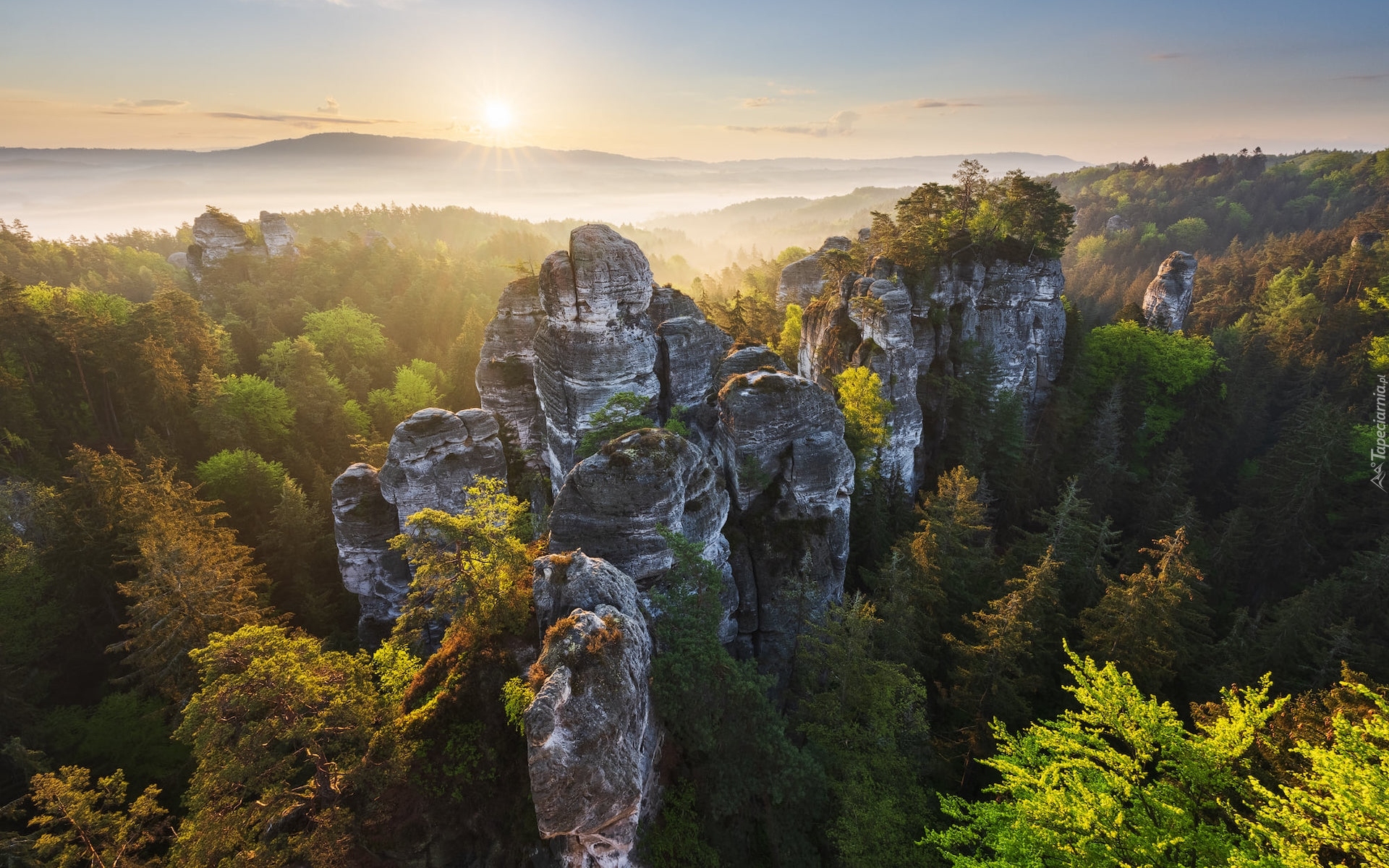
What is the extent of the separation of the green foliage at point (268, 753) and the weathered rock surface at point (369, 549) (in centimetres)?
1644

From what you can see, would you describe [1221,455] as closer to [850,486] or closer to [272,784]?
[850,486]

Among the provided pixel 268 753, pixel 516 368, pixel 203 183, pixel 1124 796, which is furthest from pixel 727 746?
pixel 203 183

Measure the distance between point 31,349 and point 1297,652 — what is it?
6882 cm

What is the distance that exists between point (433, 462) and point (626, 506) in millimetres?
14603

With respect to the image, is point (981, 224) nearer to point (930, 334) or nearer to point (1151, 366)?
point (930, 334)

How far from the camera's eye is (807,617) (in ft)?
79.8

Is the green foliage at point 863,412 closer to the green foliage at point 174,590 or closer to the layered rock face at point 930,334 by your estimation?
the layered rock face at point 930,334

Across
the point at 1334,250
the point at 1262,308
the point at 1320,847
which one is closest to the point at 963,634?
the point at 1320,847

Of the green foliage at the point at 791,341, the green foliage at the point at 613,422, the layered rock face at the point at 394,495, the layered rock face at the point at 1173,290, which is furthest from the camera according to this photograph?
the layered rock face at the point at 1173,290

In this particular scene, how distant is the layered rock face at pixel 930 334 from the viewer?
36.2 metres

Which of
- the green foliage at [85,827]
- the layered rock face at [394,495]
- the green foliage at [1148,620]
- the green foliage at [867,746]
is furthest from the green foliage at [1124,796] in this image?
the layered rock face at [394,495]

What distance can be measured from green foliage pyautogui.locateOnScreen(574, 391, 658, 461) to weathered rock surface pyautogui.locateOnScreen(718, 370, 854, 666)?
13.7 ft

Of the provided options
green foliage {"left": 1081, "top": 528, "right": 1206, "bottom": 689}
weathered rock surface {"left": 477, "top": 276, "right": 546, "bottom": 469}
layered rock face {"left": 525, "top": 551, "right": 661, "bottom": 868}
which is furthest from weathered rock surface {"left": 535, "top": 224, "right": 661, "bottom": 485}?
green foliage {"left": 1081, "top": 528, "right": 1206, "bottom": 689}

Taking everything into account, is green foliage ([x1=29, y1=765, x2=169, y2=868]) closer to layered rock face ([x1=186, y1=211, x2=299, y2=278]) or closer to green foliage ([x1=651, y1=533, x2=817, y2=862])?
green foliage ([x1=651, y1=533, x2=817, y2=862])
